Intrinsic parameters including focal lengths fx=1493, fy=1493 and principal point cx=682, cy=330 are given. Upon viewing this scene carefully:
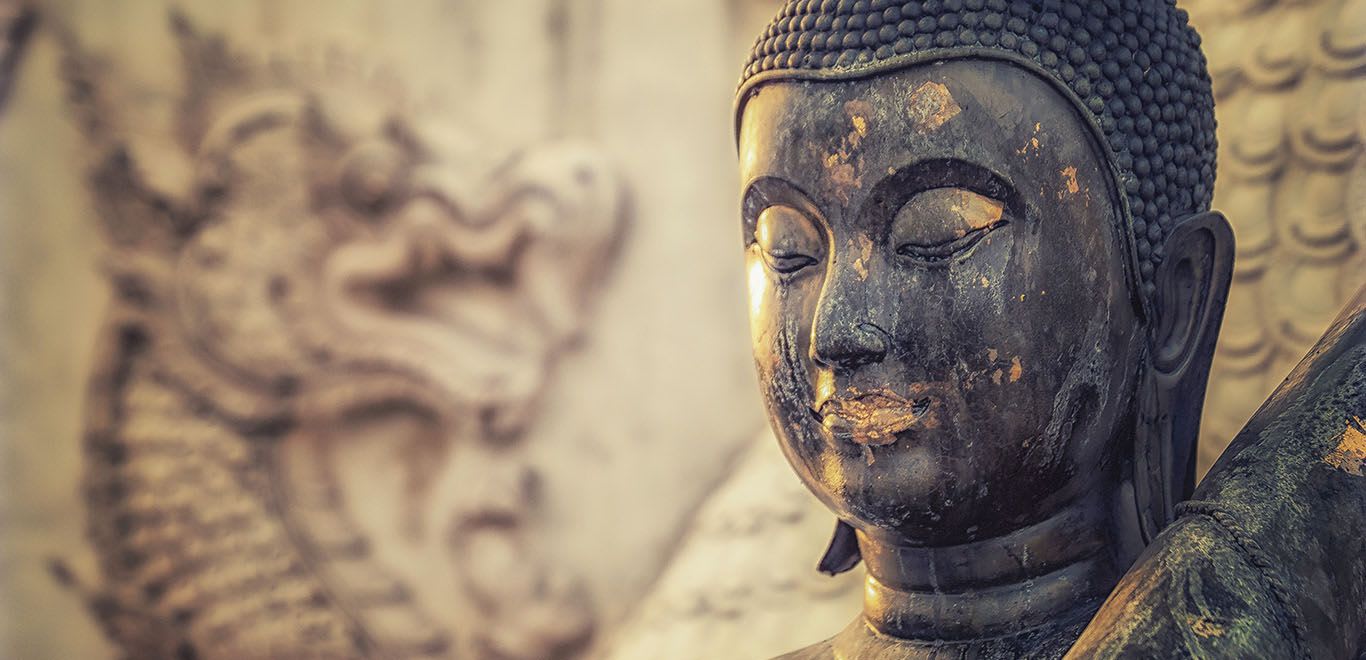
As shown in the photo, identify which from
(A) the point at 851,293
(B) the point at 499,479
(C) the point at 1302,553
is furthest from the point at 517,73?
(C) the point at 1302,553

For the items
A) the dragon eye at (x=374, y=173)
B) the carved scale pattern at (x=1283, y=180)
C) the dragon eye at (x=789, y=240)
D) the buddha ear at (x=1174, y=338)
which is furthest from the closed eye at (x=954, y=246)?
the dragon eye at (x=374, y=173)

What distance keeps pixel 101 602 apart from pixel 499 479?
0.71 m

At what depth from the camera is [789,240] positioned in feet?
4.47

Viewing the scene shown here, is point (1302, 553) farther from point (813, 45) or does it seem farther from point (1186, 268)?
point (813, 45)

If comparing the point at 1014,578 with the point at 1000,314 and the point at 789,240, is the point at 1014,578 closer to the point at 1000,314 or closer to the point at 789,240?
the point at 1000,314

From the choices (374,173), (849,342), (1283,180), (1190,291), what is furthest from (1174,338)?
(374,173)

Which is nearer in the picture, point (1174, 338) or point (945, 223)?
point (945, 223)

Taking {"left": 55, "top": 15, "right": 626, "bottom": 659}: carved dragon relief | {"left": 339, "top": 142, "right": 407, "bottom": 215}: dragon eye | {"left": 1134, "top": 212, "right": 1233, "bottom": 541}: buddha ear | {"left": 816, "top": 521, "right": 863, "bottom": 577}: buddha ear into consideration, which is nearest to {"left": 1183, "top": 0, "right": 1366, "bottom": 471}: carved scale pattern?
{"left": 1134, "top": 212, "right": 1233, "bottom": 541}: buddha ear

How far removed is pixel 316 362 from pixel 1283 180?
4.89 ft

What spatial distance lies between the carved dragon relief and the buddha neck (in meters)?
1.05

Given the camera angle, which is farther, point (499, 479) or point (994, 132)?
point (499, 479)

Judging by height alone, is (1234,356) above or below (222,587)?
above

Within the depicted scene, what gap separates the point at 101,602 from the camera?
2.48m

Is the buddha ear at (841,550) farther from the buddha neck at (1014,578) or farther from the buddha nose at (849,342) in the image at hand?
the buddha nose at (849,342)
